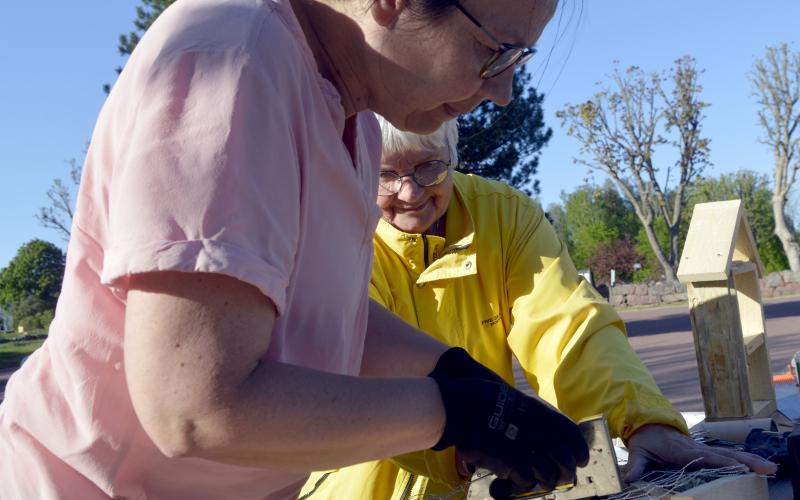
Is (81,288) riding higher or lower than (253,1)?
lower

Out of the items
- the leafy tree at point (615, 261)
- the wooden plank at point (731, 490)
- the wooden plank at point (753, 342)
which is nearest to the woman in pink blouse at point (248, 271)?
the wooden plank at point (731, 490)

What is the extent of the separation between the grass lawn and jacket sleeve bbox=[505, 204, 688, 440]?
1963cm

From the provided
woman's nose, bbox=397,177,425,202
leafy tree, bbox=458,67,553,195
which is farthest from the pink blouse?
leafy tree, bbox=458,67,553,195

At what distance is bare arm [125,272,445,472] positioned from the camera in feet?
2.80

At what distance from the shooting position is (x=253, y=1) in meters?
1.04

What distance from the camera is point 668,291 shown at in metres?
23.4

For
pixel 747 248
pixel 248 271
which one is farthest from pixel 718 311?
pixel 248 271

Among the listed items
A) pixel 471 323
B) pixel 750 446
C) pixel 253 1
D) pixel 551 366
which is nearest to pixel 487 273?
pixel 471 323

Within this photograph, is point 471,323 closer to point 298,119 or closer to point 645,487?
point 645,487

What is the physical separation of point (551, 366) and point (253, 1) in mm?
1642

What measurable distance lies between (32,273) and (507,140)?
28.5m

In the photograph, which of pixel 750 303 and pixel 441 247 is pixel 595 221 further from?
pixel 441 247

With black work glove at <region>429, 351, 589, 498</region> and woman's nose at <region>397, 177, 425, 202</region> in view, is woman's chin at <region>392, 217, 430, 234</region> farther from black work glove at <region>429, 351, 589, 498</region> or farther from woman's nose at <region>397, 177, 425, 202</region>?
black work glove at <region>429, 351, 589, 498</region>

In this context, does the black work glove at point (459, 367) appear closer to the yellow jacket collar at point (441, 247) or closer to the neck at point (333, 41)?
the neck at point (333, 41)
